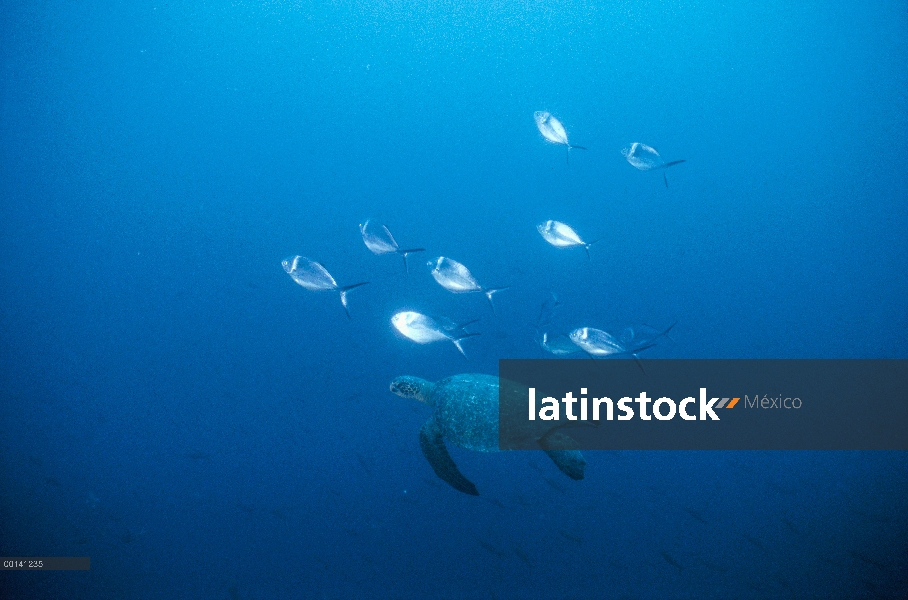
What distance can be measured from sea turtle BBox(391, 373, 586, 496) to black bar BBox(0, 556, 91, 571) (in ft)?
11.6

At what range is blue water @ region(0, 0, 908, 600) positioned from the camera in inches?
148

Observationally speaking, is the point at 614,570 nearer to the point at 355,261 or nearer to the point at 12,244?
the point at 355,261

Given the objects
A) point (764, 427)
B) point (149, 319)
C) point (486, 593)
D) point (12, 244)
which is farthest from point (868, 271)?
point (12, 244)

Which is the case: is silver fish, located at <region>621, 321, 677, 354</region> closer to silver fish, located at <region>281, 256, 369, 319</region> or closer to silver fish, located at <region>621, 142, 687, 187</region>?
silver fish, located at <region>621, 142, 687, 187</region>

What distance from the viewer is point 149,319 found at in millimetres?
3857

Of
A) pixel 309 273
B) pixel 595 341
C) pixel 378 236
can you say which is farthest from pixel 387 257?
pixel 595 341

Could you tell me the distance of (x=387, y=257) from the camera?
3.73 m

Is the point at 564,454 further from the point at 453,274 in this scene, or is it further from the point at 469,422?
the point at 453,274

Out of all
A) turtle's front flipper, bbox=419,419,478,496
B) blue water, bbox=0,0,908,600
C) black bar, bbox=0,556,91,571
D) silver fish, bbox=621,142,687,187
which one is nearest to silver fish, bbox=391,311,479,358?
turtle's front flipper, bbox=419,419,478,496

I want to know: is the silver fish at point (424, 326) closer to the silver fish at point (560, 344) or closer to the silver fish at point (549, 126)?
the silver fish at point (560, 344)

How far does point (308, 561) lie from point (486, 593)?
1574 mm

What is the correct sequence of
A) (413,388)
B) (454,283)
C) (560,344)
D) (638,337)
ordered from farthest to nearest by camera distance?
(638,337) < (413,388) < (560,344) < (454,283)

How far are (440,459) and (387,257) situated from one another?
1779mm

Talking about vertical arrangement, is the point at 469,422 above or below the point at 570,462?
above
